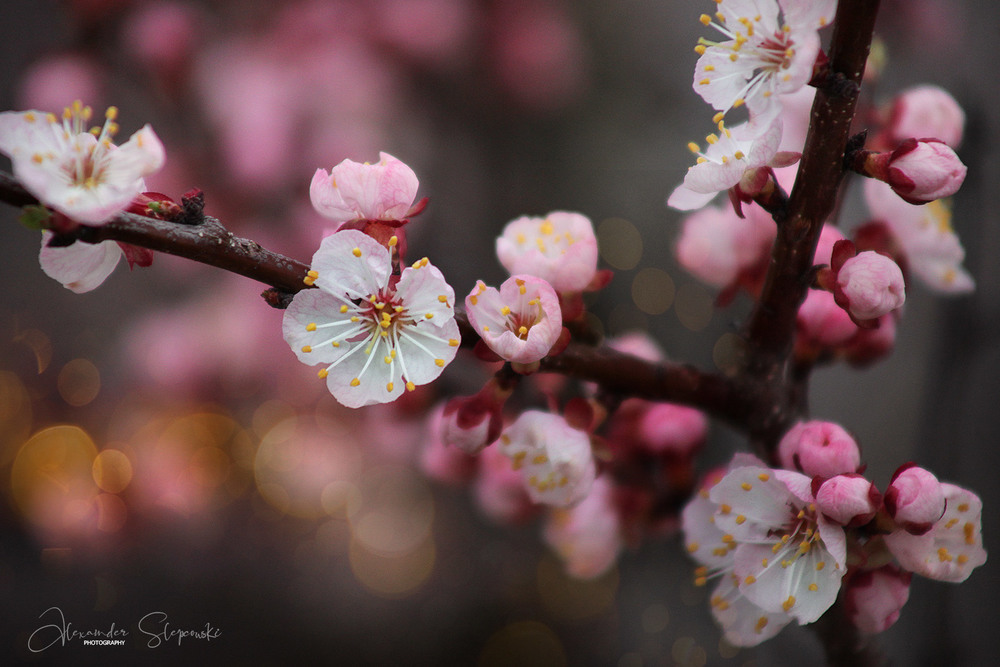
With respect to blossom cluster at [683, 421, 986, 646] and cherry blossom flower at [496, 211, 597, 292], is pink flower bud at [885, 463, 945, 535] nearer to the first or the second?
blossom cluster at [683, 421, 986, 646]

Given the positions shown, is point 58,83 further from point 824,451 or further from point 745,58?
point 824,451

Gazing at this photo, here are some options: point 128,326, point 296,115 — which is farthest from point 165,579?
point 296,115

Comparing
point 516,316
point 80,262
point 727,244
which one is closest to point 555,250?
point 516,316

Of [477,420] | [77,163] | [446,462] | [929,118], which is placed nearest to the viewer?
[77,163]

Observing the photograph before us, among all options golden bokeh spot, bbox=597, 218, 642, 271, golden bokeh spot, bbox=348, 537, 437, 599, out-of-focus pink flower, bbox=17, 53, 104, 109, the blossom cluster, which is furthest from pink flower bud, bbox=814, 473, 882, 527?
out-of-focus pink flower, bbox=17, 53, 104, 109

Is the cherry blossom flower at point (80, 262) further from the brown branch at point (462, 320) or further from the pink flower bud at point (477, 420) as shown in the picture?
the pink flower bud at point (477, 420)
